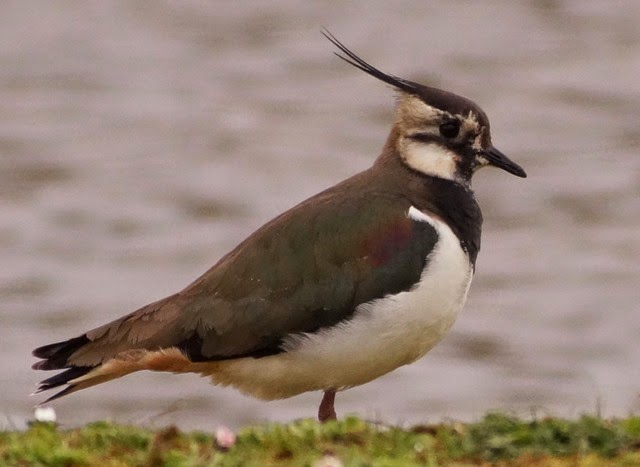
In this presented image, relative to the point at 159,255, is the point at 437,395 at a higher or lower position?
lower

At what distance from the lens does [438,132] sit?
971 cm

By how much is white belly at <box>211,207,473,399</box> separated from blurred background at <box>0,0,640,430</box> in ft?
14.5

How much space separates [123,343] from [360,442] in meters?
1.80

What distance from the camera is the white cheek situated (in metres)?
9.64

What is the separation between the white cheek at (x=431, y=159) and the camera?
9.64 meters

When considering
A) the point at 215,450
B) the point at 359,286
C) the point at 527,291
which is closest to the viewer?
the point at 215,450

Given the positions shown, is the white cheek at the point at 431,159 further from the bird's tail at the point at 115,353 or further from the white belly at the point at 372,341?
the bird's tail at the point at 115,353

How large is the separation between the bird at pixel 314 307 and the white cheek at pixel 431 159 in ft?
0.72

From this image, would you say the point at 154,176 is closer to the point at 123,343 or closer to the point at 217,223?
the point at 217,223

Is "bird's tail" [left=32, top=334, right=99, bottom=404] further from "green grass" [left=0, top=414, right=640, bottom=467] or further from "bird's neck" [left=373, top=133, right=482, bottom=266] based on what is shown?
"bird's neck" [left=373, top=133, right=482, bottom=266]

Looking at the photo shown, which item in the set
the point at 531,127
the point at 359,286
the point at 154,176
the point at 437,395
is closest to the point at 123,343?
the point at 359,286

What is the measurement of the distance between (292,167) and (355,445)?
1273 centimetres

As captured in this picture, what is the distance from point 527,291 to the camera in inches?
706

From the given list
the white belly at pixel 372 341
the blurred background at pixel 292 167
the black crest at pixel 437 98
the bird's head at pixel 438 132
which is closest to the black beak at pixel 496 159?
the bird's head at pixel 438 132
